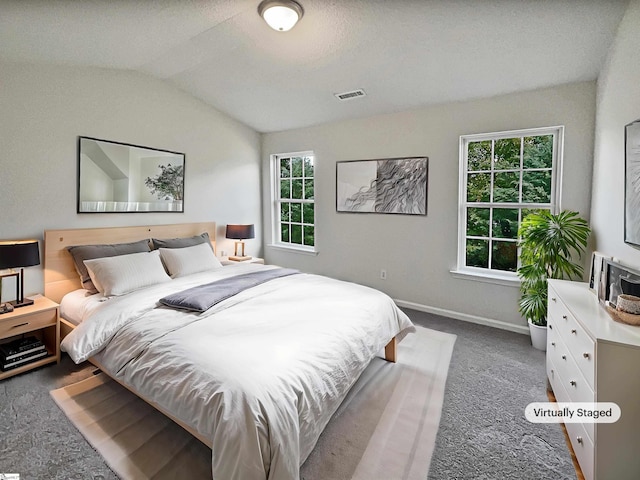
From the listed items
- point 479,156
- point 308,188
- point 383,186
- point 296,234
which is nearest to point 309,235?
point 296,234

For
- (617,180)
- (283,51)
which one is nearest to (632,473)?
(617,180)

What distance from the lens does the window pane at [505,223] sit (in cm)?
328

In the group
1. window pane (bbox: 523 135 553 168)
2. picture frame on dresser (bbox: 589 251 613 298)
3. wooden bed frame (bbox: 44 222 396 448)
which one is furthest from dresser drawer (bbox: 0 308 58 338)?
window pane (bbox: 523 135 553 168)

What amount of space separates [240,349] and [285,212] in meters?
3.62

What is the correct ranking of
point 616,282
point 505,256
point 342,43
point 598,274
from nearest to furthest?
1. point 616,282
2. point 598,274
3. point 342,43
4. point 505,256

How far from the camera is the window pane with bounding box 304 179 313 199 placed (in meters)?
4.70

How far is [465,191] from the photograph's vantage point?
11.5 feet

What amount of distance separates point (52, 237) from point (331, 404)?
2.89 metres

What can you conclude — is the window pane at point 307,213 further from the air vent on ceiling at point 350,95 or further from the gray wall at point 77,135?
the air vent on ceiling at point 350,95

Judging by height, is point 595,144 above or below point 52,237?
above

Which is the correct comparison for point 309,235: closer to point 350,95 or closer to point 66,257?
point 350,95

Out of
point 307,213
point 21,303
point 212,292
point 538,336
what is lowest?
point 538,336

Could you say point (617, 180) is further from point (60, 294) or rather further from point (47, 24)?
point (60, 294)

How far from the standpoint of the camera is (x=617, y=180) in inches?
84.0
